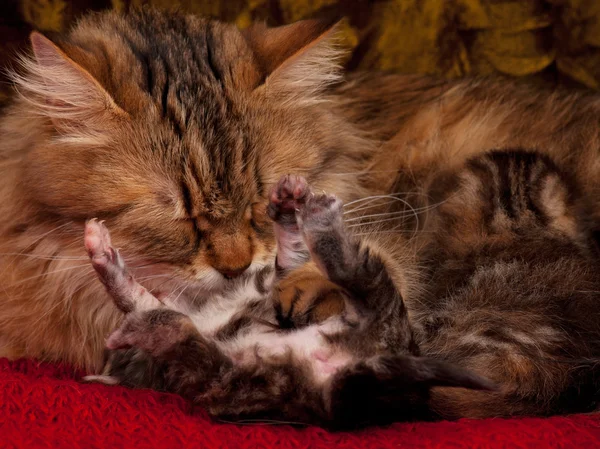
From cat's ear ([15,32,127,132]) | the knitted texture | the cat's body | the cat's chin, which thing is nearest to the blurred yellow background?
the cat's body

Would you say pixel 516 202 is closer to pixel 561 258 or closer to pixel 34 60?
pixel 561 258

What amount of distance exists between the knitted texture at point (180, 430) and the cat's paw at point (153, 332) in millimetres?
136

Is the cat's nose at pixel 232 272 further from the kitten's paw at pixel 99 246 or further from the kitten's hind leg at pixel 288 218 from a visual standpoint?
the kitten's paw at pixel 99 246

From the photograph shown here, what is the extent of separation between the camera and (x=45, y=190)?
1.40 metres

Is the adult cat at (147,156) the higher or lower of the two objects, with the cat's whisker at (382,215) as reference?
higher

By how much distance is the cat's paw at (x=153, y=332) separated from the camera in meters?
1.21

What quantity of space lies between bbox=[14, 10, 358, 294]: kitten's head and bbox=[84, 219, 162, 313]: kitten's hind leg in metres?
0.09

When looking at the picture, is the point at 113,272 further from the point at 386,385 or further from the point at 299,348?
the point at 386,385

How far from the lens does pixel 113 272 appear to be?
1291 millimetres

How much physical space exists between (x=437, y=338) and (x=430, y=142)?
0.64m

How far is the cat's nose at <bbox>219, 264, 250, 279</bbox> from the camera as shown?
1.41 m

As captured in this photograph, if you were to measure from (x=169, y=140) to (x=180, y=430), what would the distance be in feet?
1.82

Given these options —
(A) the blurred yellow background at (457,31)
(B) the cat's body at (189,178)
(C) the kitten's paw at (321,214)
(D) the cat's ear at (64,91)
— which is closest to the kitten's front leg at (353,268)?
(C) the kitten's paw at (321,214)

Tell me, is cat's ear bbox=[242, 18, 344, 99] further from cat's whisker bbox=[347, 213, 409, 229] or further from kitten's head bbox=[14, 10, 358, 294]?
cat's whisker bbox=[347, 213, 409, 229]
